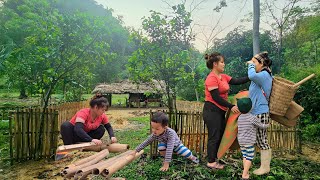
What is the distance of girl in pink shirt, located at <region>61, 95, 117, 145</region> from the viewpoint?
3.80 metres

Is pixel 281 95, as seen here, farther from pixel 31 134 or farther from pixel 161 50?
pixel 31 134

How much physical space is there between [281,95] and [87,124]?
2.98 metres

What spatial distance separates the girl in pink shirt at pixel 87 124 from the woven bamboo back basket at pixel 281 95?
2.40 m

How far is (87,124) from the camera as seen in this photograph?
13.3 ft

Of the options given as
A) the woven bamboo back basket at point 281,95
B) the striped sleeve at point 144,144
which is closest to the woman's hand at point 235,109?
the woven bamboo back basket at point 281,95

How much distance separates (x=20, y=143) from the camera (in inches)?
203

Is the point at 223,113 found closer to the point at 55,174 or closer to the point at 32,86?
the point at 55,174

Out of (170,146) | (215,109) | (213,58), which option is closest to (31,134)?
(170,146)

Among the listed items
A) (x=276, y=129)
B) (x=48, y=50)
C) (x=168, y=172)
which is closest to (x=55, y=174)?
(x=168, y=172)

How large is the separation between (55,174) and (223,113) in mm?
3237

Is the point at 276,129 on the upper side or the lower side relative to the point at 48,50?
lower

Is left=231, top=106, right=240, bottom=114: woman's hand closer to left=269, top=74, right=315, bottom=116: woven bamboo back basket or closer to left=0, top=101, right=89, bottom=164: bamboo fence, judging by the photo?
left=269, top=74, right=315, bottom=116: woven bamboo back basket

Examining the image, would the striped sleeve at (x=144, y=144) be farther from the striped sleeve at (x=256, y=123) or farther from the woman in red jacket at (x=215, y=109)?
the striped sleeve at (x=256, y=123)

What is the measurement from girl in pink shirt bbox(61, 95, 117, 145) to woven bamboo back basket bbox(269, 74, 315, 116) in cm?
240
